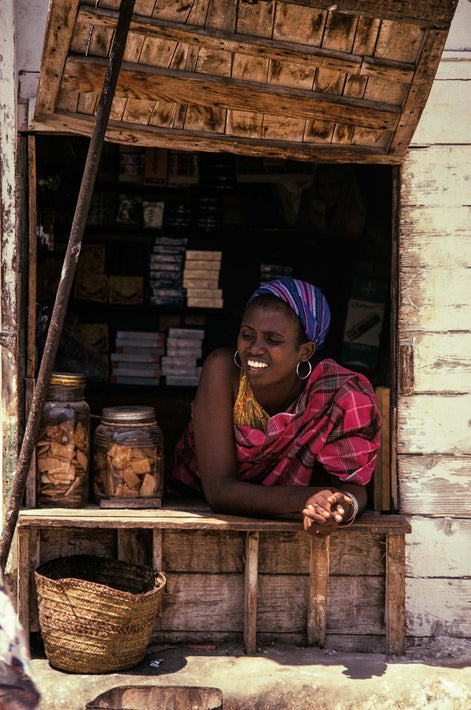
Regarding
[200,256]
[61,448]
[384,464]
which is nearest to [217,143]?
[61,448]

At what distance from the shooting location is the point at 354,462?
3160mm

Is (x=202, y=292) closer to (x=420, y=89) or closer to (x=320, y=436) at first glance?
(x=320, y=436)

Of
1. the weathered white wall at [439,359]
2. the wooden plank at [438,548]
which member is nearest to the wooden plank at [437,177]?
the weathered white wall at [439,359]

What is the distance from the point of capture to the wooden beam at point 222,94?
2.78 m

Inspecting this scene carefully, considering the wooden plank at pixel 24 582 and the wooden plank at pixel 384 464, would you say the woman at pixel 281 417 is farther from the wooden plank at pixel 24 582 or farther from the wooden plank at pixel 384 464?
the wooden plank at pixel 24 582

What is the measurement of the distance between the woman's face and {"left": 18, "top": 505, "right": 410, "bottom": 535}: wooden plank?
0.57 m

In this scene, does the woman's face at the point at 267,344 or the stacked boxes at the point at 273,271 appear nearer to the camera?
the woman's face at the point at 267,344

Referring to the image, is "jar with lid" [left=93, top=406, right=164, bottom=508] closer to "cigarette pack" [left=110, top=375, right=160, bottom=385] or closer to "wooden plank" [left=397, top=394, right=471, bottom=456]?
"wooden plank" [left=397, top=394, right=471, bottom=456]

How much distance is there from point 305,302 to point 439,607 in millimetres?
1417

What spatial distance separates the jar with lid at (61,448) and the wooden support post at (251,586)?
0.73m

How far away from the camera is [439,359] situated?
10.8 feet

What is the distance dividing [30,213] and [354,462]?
5.43 ft

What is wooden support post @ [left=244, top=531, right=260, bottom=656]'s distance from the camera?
3160mm

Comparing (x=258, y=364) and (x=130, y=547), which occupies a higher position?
(x=258, y=364)
